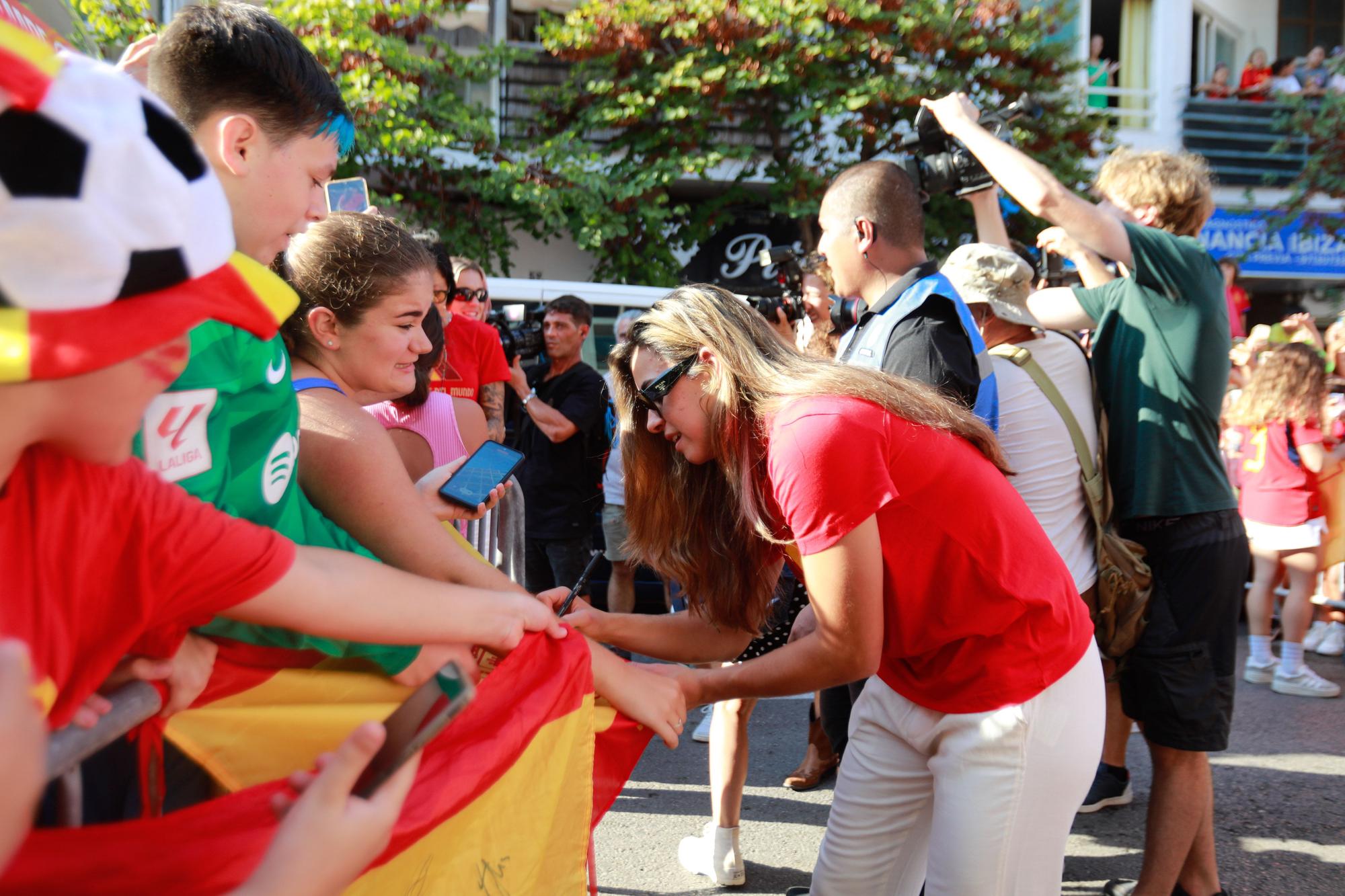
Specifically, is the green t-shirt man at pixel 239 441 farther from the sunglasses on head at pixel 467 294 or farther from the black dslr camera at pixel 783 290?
the sunglasses on head at pixel 467 294

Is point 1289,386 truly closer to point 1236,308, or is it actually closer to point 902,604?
point 1236,308

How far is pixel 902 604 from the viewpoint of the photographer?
2086 mm

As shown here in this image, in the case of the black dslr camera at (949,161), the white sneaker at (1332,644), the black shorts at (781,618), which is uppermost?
the black dslr camera at (949,161)

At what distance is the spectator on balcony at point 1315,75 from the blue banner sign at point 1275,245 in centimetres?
173

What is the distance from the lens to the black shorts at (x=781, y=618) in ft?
9.48

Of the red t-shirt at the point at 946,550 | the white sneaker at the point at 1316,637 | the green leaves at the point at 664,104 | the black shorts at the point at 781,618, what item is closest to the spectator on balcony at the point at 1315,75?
the green leaves at the point at 664,104

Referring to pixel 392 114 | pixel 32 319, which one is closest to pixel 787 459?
pixel 32 319

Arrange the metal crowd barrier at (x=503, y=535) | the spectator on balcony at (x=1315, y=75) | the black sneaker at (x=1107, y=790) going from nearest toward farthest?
the metal crowd barrier at (x=503, y=535)
the black sneaker at (x=1107, y=790)
the spectator on balcony at (x=1315, y=75)

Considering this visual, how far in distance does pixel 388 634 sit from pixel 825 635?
89cm

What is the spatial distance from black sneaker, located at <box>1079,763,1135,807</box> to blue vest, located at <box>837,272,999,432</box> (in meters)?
1.78

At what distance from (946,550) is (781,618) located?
133cm

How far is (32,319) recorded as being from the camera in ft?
2.74

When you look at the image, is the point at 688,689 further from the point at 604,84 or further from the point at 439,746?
the point at 604,84

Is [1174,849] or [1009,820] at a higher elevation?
[1009,820]
